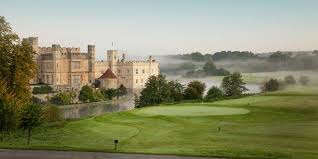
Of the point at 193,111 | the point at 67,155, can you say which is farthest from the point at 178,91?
the point at 67,155

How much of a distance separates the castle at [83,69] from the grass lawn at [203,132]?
153ft

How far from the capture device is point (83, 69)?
101 metres

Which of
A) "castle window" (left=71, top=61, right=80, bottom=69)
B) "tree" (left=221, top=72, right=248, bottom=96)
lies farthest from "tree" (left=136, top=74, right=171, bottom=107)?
"castle window" (left=71, top=61, right=80, bottom=69)

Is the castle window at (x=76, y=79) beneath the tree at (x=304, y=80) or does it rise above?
above

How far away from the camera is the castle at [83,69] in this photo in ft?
317

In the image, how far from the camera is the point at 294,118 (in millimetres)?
40906

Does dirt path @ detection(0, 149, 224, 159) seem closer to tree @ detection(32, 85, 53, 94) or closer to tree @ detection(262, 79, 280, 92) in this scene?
tree @ detection(262, 79, 280, 92)

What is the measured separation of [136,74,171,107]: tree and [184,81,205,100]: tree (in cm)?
323

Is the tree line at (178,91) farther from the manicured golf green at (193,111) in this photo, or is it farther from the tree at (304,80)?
the tree at (304,80)

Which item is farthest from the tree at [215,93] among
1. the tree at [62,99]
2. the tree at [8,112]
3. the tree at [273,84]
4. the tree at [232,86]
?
the tree at [8,112]

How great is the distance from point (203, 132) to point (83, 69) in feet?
229

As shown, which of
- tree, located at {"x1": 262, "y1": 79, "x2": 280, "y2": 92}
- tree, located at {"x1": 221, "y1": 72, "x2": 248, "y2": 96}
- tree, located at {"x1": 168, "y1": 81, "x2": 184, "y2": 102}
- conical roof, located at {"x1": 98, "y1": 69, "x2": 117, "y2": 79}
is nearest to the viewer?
tree, located at {"x1": 262, "y1": 79, "x2": 280, "y2": 92}

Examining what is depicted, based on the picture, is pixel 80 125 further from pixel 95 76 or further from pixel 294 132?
pixel 95 76

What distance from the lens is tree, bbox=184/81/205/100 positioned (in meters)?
72.1
